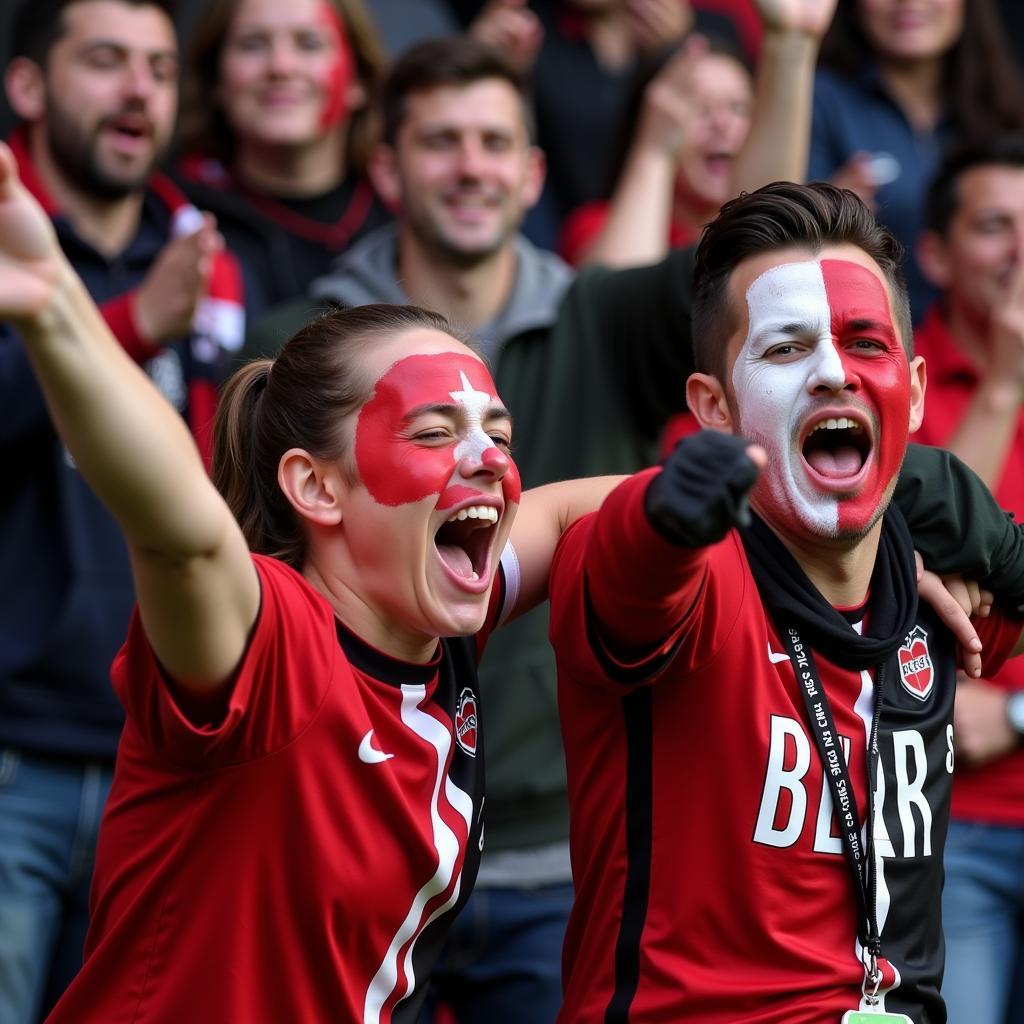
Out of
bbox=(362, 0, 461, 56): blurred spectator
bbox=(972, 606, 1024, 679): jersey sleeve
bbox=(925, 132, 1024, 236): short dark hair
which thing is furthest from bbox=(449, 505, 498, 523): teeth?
bbox=(362, 0, 461, 56): blurred spectator

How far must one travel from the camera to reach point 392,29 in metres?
6.39

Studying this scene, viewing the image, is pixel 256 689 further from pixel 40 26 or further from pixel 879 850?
pixel 40 26

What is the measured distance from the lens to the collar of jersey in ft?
8.27

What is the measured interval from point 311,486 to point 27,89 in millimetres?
2145

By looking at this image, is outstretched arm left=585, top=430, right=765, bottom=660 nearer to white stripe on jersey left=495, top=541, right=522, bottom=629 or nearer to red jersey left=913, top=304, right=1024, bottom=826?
white stripe on jersey left=495, top=541, right=522, bottom=629

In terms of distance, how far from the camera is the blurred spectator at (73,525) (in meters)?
3.50

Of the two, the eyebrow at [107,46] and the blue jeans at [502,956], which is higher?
the eyebrow at [107,46]

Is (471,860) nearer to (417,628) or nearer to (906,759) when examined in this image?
(417,628)

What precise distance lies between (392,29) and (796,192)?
396 cm

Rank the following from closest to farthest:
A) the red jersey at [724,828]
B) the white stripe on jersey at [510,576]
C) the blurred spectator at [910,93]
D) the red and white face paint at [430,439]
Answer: the red jersey at [724,828]
the red and white face paint at [430,439]
the white stripe on jersey at [510,576]
the blurred spectator at [910,93]

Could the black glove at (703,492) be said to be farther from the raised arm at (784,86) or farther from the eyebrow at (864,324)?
the raised arm at (784,86)

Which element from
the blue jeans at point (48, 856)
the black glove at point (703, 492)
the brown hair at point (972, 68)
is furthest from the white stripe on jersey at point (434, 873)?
the brown hair at point (972, 68)

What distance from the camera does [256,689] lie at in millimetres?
2254

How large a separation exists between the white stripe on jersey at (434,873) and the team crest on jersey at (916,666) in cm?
68
